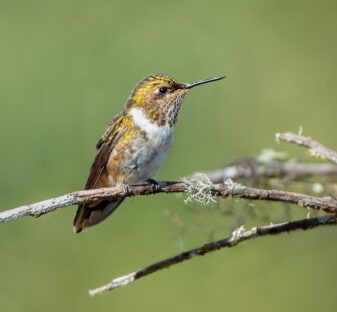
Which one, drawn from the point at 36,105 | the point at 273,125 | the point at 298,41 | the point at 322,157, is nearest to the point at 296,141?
the point at 322,157

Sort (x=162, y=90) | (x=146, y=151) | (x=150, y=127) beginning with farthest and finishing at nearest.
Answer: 1. (x=162, y=90)
2. (x=150, y=127)
3. (x=146, y=151)

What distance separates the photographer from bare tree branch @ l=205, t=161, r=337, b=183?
3.12m

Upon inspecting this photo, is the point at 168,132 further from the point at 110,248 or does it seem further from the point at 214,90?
the point at 214,90

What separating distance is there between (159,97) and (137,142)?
0.39 metres

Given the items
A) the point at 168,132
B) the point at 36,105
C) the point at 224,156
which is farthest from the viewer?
the point at 36,105

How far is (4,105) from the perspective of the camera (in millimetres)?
4656

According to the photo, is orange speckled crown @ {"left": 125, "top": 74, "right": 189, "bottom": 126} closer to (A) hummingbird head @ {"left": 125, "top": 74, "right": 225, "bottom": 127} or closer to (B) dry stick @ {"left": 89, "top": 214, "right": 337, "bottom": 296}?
(A) hummingbird head @ {"left": 125, "top": 74, "right": 225, "bottom": 127}

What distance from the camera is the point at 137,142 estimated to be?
10.4ft

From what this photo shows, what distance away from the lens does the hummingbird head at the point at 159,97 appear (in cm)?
333

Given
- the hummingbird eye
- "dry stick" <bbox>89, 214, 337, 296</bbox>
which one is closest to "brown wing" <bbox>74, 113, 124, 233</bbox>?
the hummingbird eye

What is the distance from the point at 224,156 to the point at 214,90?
0.92 m

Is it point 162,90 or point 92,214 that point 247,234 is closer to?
point 92,214

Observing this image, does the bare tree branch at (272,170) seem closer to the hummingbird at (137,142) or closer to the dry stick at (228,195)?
the hummingbird at (137,142)

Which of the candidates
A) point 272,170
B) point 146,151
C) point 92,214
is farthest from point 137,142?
point 272,170
